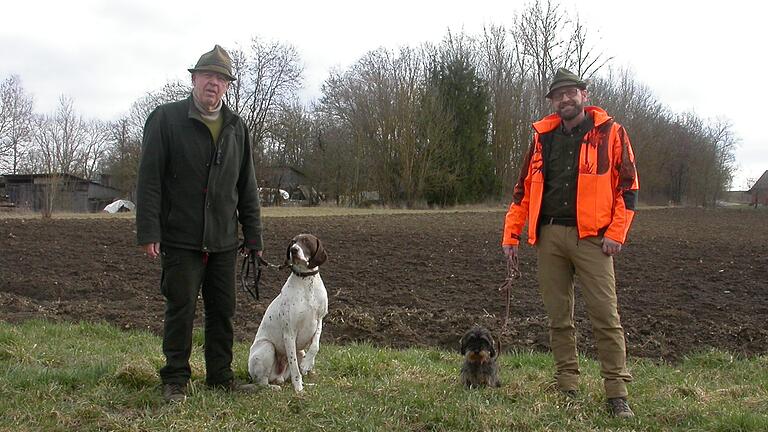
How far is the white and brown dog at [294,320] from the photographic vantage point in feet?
15.5

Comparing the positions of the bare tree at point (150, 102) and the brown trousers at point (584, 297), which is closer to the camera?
the brown trousers at point (584, 297)

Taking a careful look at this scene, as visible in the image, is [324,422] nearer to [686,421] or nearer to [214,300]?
[214,300]

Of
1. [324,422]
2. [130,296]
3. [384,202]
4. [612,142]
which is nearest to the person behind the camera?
[324,422]

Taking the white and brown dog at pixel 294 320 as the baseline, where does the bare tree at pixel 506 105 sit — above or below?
above

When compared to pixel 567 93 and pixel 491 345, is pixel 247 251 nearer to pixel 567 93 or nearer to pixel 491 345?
pixel 491 345

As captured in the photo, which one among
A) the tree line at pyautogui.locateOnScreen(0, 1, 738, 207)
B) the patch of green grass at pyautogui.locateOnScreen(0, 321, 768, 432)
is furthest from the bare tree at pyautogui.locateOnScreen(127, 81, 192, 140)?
the patch of green grass at pyautogui.locateOnScreen(0, 321, 768, 432)

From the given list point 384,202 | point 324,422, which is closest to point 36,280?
point 324,422

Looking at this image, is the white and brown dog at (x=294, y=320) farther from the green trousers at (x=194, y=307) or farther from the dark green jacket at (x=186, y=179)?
the dark green jacket at (x=186, y=179)

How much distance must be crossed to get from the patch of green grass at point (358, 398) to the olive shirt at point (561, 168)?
4.35 feet

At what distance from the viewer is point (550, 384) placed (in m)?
4.85

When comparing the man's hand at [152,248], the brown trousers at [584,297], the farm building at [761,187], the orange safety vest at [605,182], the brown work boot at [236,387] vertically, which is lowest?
the brown work boot at [236,387]

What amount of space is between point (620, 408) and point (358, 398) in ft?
5.73

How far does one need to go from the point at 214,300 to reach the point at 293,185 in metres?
47.3

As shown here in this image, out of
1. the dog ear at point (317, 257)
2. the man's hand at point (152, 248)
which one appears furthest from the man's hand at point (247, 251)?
the man's hand at point (152, 248)
